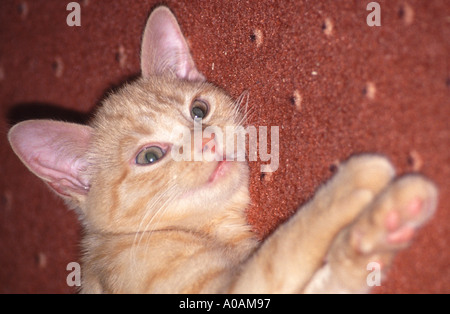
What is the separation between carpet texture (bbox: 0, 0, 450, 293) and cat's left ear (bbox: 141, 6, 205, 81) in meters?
0.08

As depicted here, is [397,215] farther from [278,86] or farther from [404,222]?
[278,86]

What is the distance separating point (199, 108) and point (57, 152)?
0.53 meters

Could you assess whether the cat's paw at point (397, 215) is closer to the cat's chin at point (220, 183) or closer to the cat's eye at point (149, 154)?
the cat's chin at point (220, 183)

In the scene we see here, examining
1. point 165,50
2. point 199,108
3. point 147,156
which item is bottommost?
point 147,156

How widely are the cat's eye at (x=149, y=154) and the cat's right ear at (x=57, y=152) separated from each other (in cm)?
24

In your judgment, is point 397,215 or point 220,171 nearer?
point 397,215

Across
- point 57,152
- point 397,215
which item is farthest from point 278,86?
point 57,152

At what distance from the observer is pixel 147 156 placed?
1375 mm

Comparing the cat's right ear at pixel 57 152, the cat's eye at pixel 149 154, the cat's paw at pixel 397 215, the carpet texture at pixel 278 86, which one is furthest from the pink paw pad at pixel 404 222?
the cat's right ear at pixel 57 152

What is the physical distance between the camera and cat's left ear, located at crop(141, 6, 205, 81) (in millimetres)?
1548

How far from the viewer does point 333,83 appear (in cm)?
120

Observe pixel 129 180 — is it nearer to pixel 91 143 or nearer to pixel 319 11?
pixel 91 143

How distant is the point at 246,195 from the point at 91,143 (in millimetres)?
604

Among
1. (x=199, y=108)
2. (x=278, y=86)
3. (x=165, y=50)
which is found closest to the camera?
(x=278, y=86)
